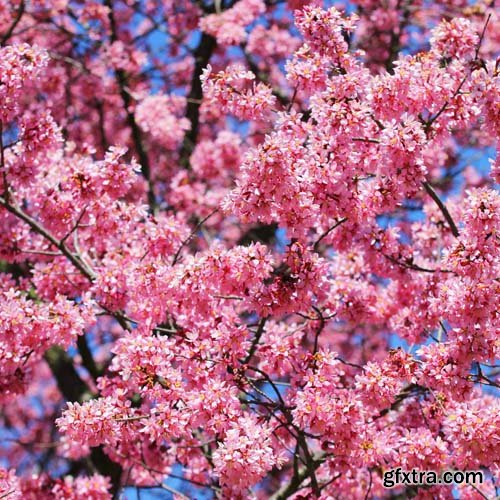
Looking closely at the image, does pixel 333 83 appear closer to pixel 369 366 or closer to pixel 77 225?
pixel 369 366

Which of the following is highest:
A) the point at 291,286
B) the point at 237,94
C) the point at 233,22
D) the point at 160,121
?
the point at 233,22

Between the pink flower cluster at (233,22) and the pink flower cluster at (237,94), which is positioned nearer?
the pink flower cluster at (237,94)

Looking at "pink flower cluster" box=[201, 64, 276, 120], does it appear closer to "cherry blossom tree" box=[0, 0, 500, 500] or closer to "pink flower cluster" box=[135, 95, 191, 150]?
"cherry blossom tree" box=[0, 0, 500, 500]

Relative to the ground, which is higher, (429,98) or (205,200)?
(205,200)

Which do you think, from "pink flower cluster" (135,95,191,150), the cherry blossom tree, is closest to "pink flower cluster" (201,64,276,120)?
the cherry blossom tree

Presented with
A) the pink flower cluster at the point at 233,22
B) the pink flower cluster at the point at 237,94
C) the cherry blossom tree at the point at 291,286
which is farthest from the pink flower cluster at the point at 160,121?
the pink flower cluster at the point at 237,94

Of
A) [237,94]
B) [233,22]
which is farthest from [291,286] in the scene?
[233,22]

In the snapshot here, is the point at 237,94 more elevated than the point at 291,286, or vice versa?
the point at 237,94

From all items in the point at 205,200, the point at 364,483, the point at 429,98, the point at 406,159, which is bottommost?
the point at 364,483

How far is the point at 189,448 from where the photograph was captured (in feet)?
19.6

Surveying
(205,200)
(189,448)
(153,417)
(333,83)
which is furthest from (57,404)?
(333,83)

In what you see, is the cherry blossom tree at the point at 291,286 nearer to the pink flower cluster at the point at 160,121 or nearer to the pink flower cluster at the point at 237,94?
the pink flower cluster at the point at 237,94

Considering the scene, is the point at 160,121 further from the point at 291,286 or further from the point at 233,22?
the point at 291,286

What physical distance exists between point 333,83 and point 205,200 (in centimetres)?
410
